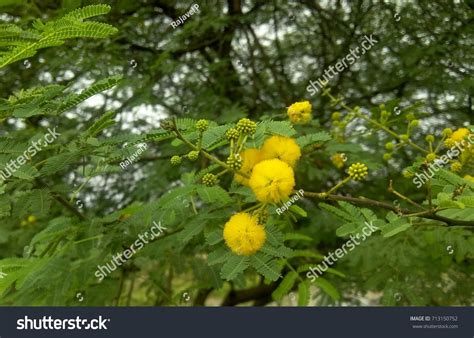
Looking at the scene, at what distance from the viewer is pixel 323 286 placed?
141 inches

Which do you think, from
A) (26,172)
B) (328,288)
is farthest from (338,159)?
(26,172)

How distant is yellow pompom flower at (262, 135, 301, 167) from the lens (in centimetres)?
211

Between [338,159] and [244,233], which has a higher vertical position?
[338,159]

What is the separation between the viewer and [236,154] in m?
2.15

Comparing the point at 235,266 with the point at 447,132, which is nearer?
the point at 235,266

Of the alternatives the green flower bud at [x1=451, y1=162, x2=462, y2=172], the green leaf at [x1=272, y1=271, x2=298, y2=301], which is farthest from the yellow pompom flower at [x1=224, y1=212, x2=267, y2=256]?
the green leaf at [x1=272, y1=271, x2=298, y2=301]

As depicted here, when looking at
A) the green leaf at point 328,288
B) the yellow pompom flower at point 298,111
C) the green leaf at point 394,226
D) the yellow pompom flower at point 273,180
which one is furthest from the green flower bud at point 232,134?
the green leaf at point 328,288

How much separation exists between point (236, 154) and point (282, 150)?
171 millimetres

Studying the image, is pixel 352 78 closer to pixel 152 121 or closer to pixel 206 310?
pixel 152 121

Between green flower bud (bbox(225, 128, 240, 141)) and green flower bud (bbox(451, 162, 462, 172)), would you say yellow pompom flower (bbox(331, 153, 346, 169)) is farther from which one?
green flower bud (bbox(225, 128, 240, 141))

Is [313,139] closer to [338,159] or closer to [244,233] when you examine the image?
[244,233]

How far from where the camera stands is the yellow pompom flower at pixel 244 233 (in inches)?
84.7

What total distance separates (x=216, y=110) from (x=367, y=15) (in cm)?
159

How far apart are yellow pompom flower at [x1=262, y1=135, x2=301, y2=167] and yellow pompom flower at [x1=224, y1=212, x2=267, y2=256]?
24 cm
